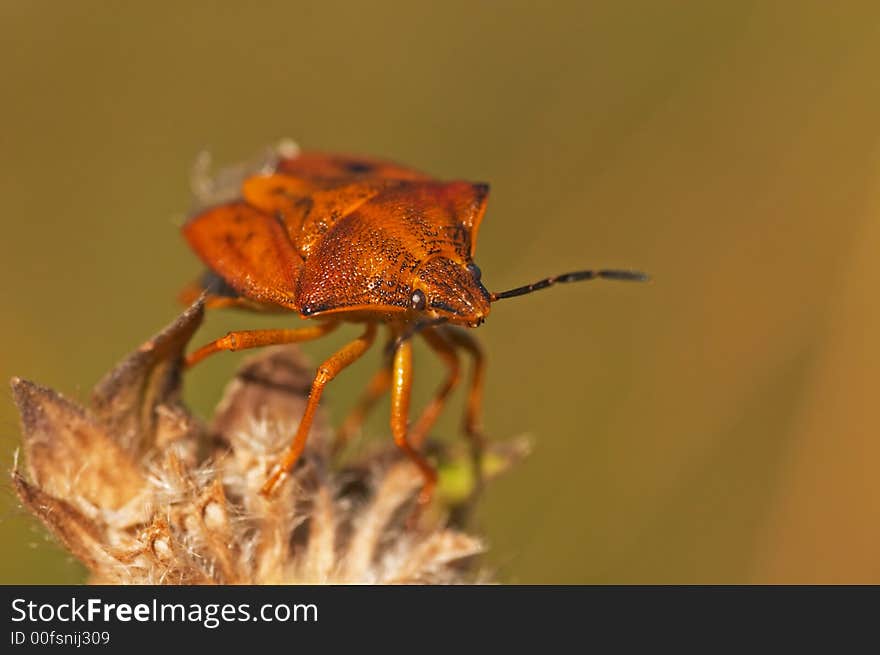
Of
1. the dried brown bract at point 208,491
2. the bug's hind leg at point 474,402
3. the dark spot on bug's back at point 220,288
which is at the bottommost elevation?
the dried brown bract at point 208,491

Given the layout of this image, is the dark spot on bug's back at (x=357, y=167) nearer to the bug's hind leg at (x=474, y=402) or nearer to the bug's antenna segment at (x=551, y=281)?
the bug's hind leg at (x=474, y=402)

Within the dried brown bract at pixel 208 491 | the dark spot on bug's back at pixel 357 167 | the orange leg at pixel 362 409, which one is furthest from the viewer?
the dark spot on bug's back at pixel 357 167

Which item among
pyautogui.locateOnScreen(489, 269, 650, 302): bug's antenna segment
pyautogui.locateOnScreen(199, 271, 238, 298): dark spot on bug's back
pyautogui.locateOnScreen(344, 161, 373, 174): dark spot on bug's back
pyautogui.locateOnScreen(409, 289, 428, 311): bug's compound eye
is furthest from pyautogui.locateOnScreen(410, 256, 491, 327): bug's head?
pyautogui.locateOnScreen(344, 161, 373, 174): dark spot on bug's back

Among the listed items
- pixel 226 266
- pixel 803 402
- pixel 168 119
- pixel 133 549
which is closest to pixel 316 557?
pixel 133 549

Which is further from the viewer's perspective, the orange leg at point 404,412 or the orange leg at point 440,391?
the orange leg at point 440,391

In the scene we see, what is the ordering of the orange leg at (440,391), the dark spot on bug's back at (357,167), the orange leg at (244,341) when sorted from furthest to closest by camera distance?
1. the dark spot on bug's back at (357,167)
2. the orange leg at (440,391)
3. the orange leg at (244,341)

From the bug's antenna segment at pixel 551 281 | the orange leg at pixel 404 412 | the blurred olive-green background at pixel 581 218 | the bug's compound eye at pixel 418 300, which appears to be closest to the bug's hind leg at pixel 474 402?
the orange leg at pixel 404 412

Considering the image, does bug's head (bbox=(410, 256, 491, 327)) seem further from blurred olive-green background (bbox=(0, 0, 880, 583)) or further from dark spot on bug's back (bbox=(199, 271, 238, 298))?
blurred olive-green background (bbox=(0, 0, 880, 583))
